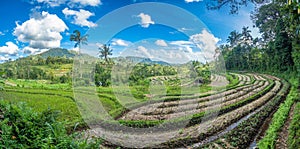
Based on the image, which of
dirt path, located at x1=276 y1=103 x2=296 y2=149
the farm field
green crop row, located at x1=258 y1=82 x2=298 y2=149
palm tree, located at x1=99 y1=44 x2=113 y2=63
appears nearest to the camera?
green crop row, located at x1=258 y1=82 x2=298 y2=149

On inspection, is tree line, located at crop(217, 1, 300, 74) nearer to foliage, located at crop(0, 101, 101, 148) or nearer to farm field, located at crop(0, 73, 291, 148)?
farm field, located at crop(0, 73, 291, 148)

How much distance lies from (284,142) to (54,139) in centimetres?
397

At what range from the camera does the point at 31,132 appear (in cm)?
288

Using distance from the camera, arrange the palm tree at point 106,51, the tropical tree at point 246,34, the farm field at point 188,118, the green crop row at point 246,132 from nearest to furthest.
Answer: the green crop row at point 246,132 → the farm field at point 188,118 → the palm tree at point 106,51 → the tropical tree at point 246,34

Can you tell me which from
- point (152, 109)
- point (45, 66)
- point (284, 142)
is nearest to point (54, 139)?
point (284, 142)

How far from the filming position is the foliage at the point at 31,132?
2.50 m

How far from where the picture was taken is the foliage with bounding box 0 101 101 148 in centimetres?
250

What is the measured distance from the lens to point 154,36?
5.54m

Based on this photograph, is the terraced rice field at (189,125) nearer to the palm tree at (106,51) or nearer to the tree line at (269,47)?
the palm tree at (106,51)

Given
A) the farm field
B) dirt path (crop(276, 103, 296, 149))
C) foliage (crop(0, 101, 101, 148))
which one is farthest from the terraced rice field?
foliage (crop(0, 101, 101, 148))

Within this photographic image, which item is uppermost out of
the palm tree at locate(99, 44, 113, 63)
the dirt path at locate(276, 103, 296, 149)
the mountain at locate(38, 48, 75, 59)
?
the mountain at locate(38, 48, 75, 59)

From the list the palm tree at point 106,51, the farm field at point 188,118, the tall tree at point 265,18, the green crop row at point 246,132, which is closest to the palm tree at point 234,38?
the tall tree at point 265,18

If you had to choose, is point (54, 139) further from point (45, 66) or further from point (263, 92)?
point (45, 66)

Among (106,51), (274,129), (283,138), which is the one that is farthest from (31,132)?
(106,51)
